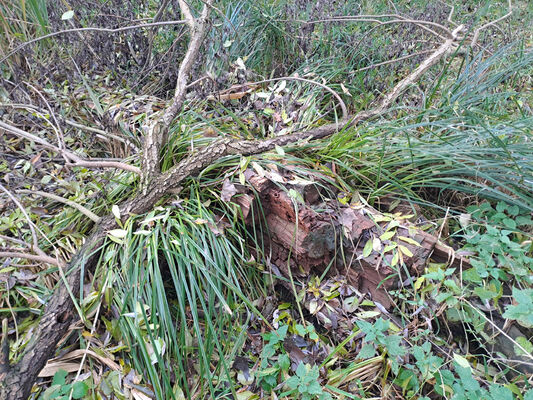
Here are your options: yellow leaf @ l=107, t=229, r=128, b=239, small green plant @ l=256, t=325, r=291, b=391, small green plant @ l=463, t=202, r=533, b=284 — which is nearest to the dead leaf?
yellow leaf @ l=107, t=229, r=128, b=239

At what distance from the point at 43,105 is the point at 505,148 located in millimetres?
3067

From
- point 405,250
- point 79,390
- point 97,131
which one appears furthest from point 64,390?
point 97,131

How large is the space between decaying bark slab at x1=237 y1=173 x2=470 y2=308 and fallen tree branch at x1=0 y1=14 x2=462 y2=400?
0.32 metres

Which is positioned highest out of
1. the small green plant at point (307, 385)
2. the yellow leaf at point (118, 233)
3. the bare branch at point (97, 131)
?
the bare branch at point (97, 131)

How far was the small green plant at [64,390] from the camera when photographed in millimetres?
1364

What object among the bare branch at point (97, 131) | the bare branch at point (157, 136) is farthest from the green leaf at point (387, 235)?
the bare branch at point (97, 131)

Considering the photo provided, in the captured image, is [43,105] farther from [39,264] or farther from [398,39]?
[398,39]

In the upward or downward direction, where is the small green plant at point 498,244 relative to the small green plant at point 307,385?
upward

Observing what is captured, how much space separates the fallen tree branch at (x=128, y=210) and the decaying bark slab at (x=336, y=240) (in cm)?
32

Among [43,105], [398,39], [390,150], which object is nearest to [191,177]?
[390,150]

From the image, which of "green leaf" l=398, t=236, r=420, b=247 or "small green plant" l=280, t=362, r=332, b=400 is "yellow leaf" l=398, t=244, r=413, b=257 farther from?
"small green plant" l=280, t=362, r=332, b=400

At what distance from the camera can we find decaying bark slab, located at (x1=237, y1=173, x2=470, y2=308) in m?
1.63

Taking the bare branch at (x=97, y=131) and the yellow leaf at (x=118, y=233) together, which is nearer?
the yellow leaf at (x=118, y=233)

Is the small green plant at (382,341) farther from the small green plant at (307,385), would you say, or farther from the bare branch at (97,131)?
the bare branch at (97,131)
